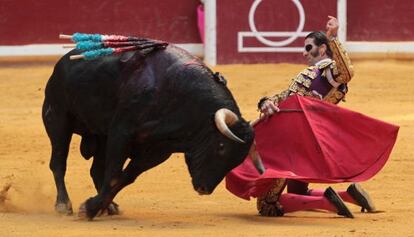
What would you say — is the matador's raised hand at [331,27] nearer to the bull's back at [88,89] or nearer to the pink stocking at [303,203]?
the pink stocking at [303,203]

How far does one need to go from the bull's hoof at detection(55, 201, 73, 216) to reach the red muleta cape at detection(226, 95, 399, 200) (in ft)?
3.19

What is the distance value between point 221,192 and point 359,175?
6.01 ft

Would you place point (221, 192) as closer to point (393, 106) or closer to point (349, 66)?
point (349, 66)

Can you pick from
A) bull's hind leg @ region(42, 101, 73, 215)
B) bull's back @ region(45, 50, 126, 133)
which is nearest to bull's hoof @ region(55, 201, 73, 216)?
bull's hind leg @ region(42, 101, 73, 215)

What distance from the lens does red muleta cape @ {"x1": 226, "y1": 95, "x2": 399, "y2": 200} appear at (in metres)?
7.75

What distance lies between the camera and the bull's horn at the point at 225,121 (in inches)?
281

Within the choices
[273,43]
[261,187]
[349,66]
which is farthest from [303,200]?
[273,43]

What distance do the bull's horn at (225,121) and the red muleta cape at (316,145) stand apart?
55 centimetres

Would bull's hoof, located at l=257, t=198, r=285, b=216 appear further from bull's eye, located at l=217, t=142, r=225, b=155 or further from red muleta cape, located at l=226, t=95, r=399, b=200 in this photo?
bull's eye, located at l=217, t=142, r=225, b=155

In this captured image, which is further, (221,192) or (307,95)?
(221,192)

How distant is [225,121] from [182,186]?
242cm

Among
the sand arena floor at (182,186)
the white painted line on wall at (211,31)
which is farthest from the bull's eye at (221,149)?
the white painted line on wall at (211,31)

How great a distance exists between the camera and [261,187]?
784 cm

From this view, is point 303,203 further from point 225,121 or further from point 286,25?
point 286,25
